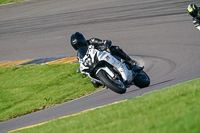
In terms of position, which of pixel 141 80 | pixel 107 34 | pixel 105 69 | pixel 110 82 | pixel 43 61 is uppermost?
pixel 105 69

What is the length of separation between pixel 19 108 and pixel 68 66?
340 centimetres

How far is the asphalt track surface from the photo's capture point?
35.4 feet

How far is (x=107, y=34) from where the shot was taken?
18.3 meters

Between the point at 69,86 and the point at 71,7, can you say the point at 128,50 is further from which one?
the point at 71,7

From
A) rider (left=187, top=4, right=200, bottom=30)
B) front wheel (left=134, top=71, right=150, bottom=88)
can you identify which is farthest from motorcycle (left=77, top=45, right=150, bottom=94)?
rider (left=187, top=4, right=200, bottom=30)

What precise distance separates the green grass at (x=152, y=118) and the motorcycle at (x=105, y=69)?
5.45 feet

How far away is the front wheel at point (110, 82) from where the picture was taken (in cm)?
854

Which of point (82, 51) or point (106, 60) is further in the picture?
point (82, 51)

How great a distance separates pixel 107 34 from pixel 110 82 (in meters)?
9.90

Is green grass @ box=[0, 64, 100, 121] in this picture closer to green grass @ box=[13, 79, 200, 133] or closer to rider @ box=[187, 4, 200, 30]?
rider @ box=[187, 4, 200, 30]

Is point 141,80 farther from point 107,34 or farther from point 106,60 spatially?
point 107,34

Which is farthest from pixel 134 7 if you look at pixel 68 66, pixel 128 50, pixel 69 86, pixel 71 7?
pixel 69 86

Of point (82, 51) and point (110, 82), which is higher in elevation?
point (82, 51)

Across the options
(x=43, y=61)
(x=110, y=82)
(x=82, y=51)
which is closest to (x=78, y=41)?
(x=82, y=51)
